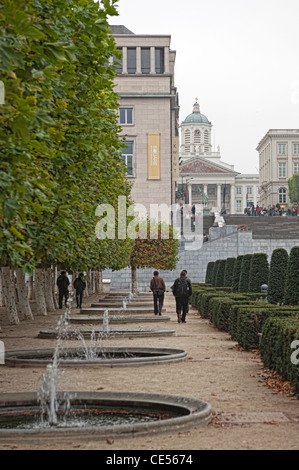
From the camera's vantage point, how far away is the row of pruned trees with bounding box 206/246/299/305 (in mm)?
23969

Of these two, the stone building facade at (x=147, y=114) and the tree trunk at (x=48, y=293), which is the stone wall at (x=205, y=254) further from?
the tree trunk at (x=48, y=293)

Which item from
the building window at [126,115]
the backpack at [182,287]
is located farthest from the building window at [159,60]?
the backpack at [182,287]

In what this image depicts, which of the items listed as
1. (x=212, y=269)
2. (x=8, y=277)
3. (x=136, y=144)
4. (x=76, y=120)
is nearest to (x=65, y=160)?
(x=76, y=120)

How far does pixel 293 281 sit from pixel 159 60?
2431 inches

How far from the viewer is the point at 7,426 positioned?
1005cm

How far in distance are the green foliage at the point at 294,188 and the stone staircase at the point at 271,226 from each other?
2588 inches

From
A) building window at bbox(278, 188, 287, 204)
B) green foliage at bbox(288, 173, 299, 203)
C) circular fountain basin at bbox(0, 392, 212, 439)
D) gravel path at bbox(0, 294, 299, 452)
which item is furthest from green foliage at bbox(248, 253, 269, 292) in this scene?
building window at bbox(278, 188, 287, 204)

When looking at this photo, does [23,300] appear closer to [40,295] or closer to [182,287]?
[40,295]

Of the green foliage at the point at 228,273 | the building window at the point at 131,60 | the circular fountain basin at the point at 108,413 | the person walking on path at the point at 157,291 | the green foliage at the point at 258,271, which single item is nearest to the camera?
the circular fountain basin at the point at 108,413

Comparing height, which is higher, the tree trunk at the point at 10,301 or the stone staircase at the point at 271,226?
the stone staircase at the point at 271,226

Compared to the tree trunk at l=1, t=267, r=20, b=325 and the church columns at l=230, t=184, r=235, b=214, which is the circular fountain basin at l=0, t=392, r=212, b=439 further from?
the church columns at l=230, t=184, r=235, b=214

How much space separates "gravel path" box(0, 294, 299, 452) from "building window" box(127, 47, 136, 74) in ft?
204

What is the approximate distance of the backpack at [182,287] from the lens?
2830cm

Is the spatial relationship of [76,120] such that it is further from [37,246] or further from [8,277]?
[8,277]
